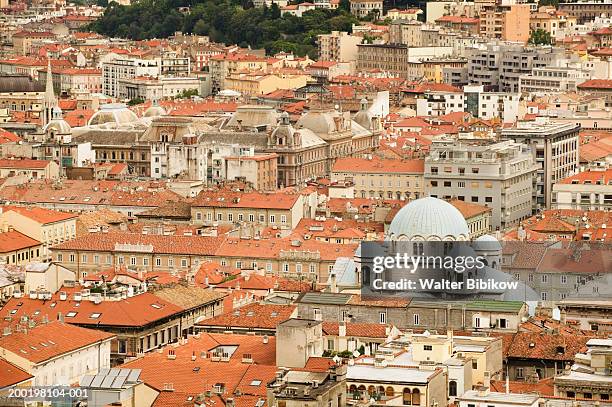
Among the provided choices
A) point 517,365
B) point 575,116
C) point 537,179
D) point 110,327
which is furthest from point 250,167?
point 517,365

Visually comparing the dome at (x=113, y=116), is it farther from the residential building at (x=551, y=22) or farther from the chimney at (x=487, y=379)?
the chimney at (x=487, y=379)

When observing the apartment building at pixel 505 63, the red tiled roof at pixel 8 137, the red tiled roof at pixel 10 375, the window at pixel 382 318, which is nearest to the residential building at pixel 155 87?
the apartment building at pixel 505 63

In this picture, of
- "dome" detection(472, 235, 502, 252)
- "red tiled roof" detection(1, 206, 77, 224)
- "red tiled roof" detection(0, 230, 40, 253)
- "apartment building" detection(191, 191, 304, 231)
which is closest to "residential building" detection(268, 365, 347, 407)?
"dome" detection(472, 235, 502, 252)

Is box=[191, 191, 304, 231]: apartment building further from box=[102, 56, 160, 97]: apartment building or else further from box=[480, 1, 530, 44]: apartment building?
box=[480, 1, 530, 44]: apartment building

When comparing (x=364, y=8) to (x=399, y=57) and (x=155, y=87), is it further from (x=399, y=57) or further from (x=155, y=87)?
(x=155, y=87)

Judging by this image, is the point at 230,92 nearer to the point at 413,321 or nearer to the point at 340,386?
the point at 413,321

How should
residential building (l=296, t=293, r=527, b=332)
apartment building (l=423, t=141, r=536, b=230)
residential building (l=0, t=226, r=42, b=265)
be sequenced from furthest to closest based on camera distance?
apartment building (l=423, t=141, r=536, b=230), residential building (l=0, t=226, r=42, b=265), residential building (l=296, t=293, r=527, b=332)

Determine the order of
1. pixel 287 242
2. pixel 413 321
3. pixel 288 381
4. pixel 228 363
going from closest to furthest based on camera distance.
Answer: pixel 288 381, pixel 228 363, pixel 413 321, pixel 287 242

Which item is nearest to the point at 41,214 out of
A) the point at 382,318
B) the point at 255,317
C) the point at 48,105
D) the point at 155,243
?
the point at 155,243
